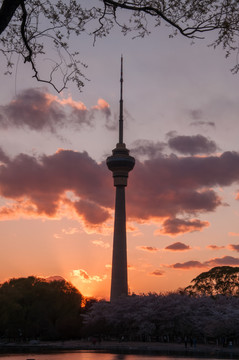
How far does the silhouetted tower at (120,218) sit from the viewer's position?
17338 cm

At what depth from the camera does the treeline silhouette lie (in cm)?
10831

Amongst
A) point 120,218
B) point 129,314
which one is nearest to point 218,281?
point 129,314

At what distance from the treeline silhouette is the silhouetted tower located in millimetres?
33999

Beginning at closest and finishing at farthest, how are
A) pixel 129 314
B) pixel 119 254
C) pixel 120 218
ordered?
pixel 129 314, pixel 119 254, pixel 120 218

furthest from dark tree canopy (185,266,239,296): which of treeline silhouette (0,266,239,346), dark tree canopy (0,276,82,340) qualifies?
dark tree canopy (0,276,82,340)

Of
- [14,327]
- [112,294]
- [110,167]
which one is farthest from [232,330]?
[110,167]

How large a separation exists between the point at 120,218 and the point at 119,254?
12358 mm

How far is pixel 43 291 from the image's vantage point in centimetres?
12688

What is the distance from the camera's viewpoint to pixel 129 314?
11825cm

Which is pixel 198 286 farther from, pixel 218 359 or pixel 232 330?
pixel 218 359

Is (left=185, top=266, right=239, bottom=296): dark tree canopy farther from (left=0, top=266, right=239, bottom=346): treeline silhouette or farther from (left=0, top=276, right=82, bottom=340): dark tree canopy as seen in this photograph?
(left=0, top=276, right=82, bottom=340): dark tree canopy

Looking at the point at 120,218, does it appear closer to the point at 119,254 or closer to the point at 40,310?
the point at 119,254

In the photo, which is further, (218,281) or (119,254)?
(119,254)

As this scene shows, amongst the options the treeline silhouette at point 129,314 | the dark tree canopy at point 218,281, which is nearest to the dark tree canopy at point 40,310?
the treeline silhouette at point 129,314
